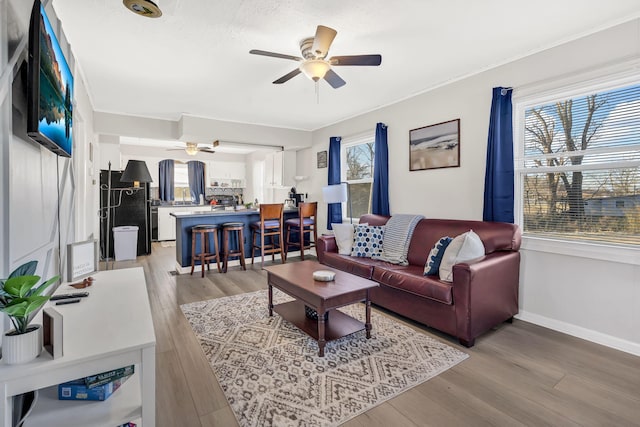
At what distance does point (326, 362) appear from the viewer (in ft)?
7.34

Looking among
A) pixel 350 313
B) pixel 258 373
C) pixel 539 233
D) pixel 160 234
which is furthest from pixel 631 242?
pixel 160 234

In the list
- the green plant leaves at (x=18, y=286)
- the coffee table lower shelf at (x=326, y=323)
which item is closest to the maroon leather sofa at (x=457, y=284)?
the coffee table lower shelf at (x=326, y=323)

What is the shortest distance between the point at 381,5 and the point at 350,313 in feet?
8.82

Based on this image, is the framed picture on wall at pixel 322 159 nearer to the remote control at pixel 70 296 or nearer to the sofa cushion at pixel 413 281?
the sofa cushion at pixel 413 281

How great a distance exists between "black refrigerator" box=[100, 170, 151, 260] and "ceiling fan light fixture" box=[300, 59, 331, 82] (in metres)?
4.97

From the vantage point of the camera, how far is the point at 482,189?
3291 millimetres

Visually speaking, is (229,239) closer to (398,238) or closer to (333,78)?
(398,238)

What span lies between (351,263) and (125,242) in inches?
178

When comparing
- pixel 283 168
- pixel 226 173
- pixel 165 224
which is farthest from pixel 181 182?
pixel 283 168

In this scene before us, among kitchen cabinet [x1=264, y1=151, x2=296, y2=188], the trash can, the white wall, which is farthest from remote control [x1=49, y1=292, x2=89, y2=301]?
kitchen cabinet [x1=264, y1=151, x2=296, y2=188]

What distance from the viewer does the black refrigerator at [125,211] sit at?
5.78 metres

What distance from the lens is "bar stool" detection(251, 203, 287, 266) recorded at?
4980mm

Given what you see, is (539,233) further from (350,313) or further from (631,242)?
(350,313)

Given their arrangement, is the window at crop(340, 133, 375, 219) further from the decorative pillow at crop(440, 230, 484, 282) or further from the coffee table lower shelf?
the coffee table lower shelf
